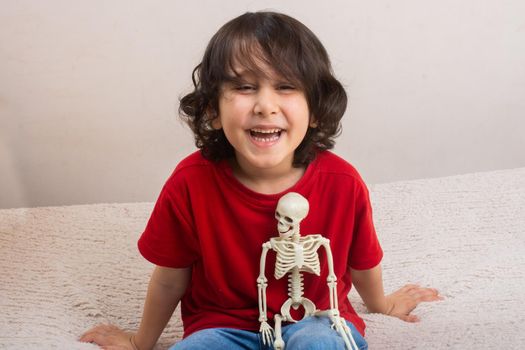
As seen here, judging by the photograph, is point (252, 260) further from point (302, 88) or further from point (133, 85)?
point (133, 85)

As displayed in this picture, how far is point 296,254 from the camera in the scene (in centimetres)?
99

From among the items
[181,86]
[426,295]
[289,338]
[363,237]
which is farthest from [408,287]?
[181,86]

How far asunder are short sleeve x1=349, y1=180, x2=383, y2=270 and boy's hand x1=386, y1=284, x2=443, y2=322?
18cm

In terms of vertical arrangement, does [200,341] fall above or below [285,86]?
below

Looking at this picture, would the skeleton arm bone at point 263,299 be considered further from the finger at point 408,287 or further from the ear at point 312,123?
the finger at point 408,287

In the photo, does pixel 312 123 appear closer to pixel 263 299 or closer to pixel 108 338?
pixel 263 299

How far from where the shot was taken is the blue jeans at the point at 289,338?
936 millimetres

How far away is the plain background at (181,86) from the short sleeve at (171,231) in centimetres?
88

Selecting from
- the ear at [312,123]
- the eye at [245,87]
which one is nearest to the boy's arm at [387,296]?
the ear at [312,123]

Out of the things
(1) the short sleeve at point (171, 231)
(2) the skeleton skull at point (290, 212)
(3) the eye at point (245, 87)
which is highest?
(3) the eye at point (245, 87)

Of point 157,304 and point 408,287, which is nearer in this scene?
point 157,304

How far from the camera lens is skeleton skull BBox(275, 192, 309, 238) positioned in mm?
977

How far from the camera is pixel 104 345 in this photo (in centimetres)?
119

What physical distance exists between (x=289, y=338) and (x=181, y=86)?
1088 millimetres
